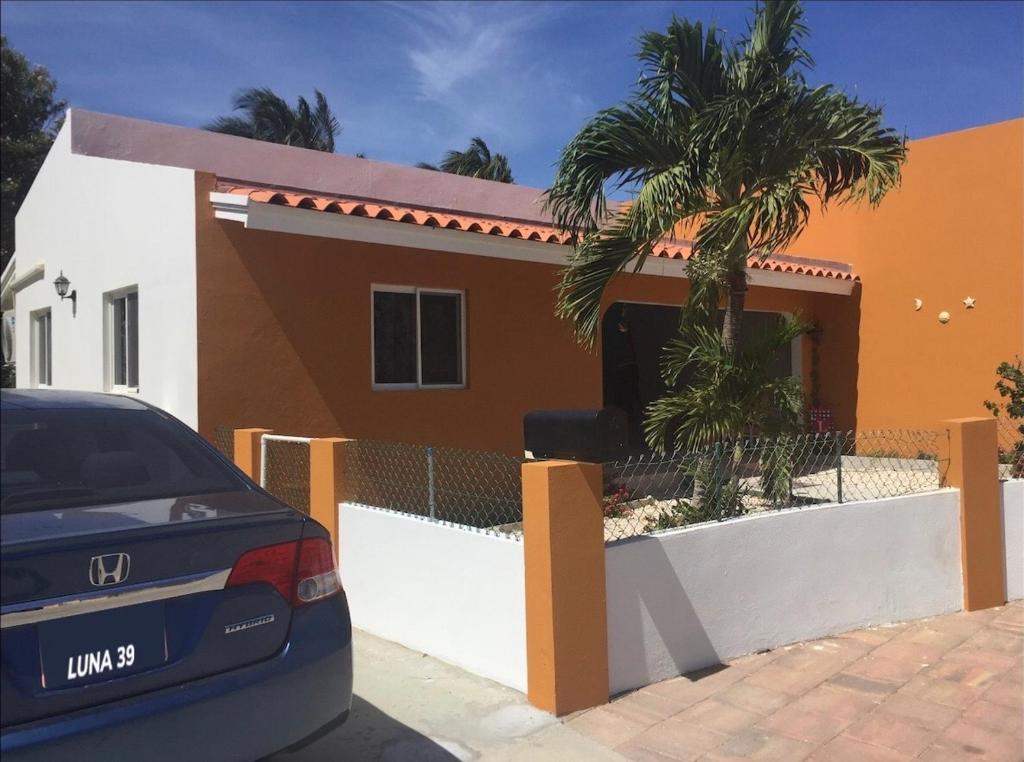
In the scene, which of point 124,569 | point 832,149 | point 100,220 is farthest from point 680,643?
point 100,220

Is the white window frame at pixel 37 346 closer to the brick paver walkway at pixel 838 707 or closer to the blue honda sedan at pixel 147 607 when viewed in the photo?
the blue honda sedan at pixel 147 607

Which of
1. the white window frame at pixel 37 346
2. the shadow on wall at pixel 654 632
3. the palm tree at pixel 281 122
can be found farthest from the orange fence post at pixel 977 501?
the palm tree at pixel 281 122

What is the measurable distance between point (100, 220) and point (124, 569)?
7206mm

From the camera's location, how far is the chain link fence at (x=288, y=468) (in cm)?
607

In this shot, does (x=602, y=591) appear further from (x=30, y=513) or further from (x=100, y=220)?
(x=100, y=220)

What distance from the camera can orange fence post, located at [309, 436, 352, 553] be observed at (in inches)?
212

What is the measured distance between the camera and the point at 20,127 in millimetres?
23000

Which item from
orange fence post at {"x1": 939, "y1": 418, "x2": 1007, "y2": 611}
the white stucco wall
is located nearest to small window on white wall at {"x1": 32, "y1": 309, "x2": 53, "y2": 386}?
the white stucco wall

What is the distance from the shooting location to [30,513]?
103 inches

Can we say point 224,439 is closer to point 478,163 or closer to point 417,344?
point 417,344

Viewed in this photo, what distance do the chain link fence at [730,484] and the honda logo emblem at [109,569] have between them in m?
2.57

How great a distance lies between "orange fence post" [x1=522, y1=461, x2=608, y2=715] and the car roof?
1811 millimetres

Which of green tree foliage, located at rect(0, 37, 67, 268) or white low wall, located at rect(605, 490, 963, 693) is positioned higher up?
green tree foliage, located at rect(0, 37, 67, 268)

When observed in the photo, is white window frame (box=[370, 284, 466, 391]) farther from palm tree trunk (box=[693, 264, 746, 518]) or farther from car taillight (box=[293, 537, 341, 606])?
car taillight (box=[293, 537, 341, 606])
